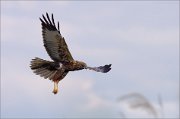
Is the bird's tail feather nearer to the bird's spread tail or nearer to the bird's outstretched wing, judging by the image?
the bird's outstretched wing

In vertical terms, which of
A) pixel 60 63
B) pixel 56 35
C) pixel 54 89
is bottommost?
pixel 54 89

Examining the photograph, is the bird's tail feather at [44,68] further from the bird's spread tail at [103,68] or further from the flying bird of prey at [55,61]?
the bird's spread tail at [103,68]

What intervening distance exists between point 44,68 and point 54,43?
729 millimetres

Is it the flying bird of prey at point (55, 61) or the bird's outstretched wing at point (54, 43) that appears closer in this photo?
the flying bird of prey at point (55, 61)

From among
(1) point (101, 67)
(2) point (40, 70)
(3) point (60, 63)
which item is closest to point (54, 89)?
(3) point (60, 63)

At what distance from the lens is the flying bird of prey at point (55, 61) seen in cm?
598

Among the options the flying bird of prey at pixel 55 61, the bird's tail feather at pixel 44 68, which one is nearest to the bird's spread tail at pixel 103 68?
the flying bird of prey at pixel 55 61

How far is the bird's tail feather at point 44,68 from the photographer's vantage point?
6.24 meters

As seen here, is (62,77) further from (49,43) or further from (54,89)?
(49,43)

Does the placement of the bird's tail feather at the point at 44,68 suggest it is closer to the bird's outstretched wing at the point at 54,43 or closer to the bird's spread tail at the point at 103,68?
the bird's outstretched wing at the point at 54,43

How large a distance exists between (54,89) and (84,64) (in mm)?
1089

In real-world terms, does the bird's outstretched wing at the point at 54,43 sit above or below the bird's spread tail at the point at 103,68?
above

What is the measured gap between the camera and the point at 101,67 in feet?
23.3

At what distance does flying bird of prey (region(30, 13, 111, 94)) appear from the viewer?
19.6ft
